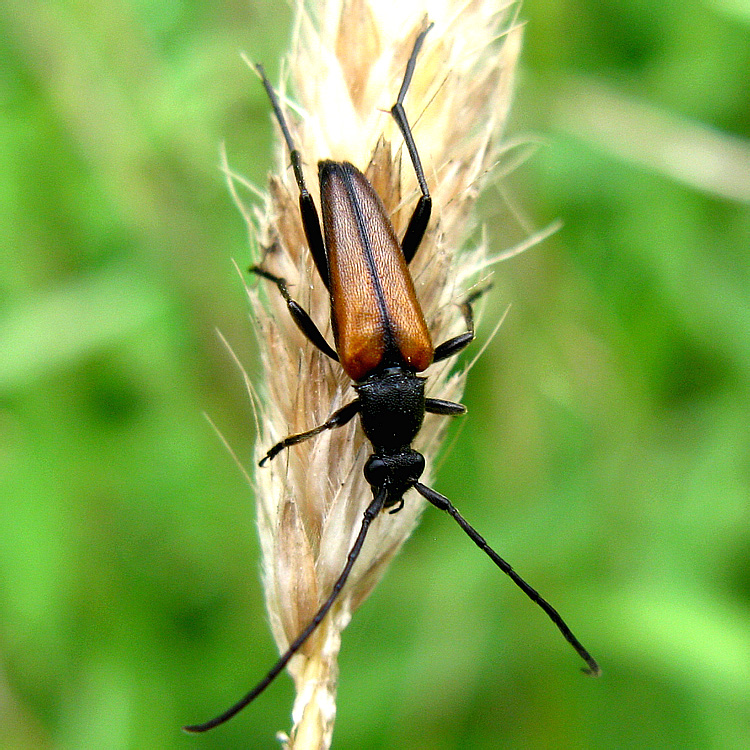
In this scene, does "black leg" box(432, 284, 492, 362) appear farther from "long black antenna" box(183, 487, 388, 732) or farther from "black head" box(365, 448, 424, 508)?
"long black antenna" box(183, 487, 388, 732)

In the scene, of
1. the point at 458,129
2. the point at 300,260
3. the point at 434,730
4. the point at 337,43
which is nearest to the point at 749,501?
the point at 434,730

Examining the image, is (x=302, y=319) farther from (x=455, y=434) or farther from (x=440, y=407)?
(x=455, y=434)

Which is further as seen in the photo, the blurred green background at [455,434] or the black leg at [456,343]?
the blurred green background at [455,434]

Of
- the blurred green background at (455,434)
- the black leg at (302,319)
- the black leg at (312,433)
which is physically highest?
the black leg at (302,319)

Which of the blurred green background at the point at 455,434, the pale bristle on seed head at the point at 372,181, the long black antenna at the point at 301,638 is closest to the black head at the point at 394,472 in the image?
the pale bristle on seed head at the point at 372,181

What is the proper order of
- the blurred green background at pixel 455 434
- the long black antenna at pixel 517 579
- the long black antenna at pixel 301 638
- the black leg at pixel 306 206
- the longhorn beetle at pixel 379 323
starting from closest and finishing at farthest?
1. the long black antenna at pixel 301 638
2. the long black antenna at pixel 517 579
3. the longhorn beetle at pixel 379 323
4. the black leg at pixel 306 206
5. the blurred green background at pixel 455 434

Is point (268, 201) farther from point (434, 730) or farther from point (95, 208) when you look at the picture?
point (434, 730)

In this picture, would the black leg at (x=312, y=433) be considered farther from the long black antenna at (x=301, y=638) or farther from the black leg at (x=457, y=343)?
the black leg at (x=457, y=343)
